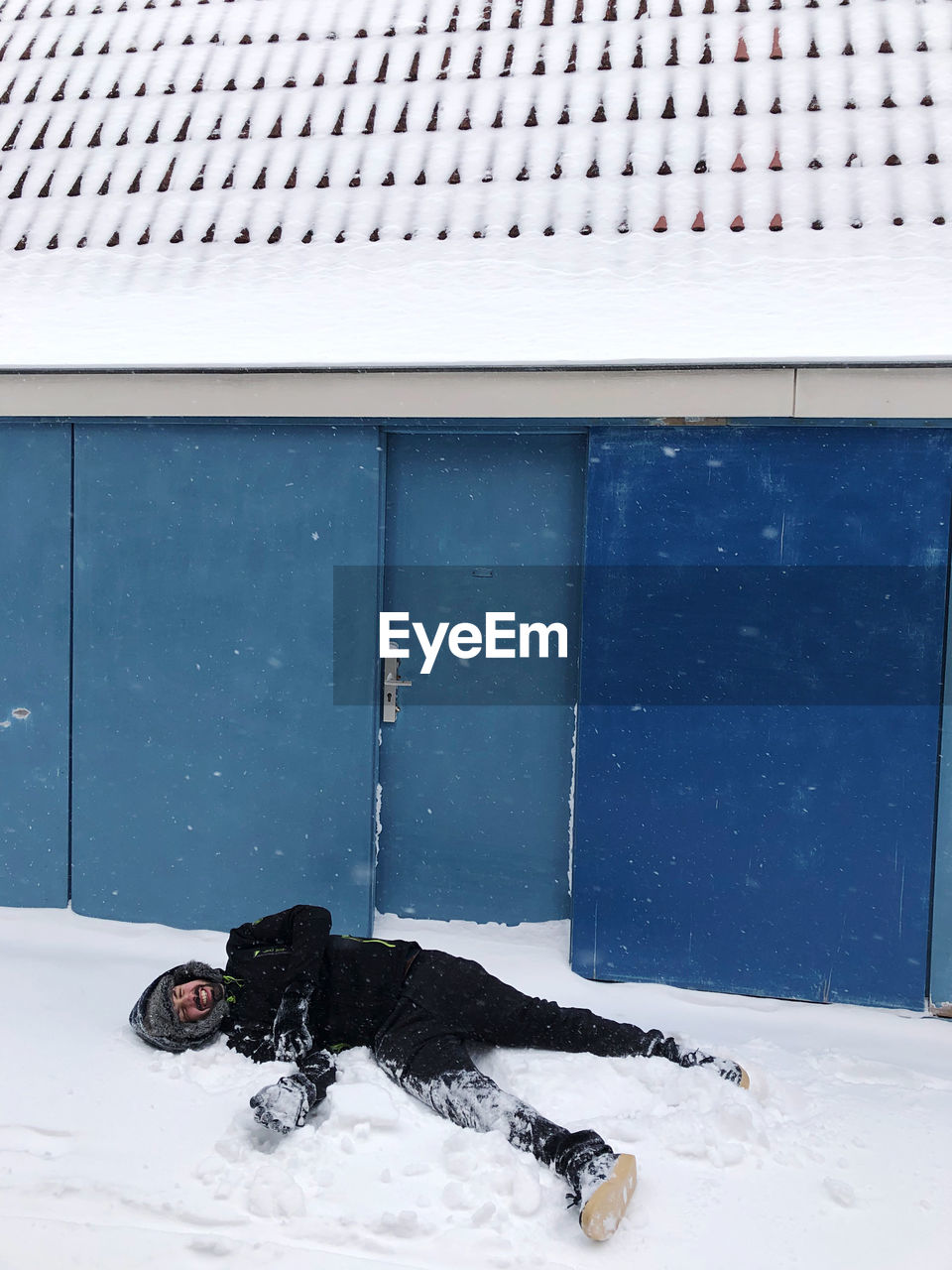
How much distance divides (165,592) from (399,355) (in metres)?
1.54

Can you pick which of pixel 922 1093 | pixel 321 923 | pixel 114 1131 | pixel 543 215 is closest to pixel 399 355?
pixel 543 215

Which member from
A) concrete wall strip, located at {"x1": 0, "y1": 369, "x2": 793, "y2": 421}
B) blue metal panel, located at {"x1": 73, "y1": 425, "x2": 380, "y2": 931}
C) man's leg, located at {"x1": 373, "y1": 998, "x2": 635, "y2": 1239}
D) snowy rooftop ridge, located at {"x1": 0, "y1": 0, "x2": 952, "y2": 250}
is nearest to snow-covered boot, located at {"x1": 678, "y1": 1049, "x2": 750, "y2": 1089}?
man's leg, located at {"x1": 373, "y1": 998, "x2": 635, "y2": 1239}

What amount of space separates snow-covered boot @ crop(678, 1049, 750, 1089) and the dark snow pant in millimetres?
55

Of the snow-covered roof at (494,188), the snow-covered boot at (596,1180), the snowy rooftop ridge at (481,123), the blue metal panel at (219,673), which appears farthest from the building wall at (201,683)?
the snow-covered boot at (596,1180)

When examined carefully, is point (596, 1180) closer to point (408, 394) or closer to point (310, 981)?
point (310, 981)

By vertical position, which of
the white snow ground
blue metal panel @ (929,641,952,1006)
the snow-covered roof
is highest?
the snow-covered roof

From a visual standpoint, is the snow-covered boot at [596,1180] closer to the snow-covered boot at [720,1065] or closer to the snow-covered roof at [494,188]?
the snow-covered boot at [720,1065]

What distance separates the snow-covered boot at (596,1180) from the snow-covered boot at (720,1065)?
2.07 feet

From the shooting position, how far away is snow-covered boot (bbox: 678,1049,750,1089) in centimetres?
322

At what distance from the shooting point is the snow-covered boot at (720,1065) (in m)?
3.22

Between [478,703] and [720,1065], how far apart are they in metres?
1.82

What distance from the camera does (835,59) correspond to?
167 inches

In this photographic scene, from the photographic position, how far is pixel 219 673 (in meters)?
4.43

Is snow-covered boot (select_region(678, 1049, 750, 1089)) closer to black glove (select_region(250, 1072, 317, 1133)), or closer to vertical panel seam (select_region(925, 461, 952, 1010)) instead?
vertical panel seam (select_region(925, 461, 952, 1010))
